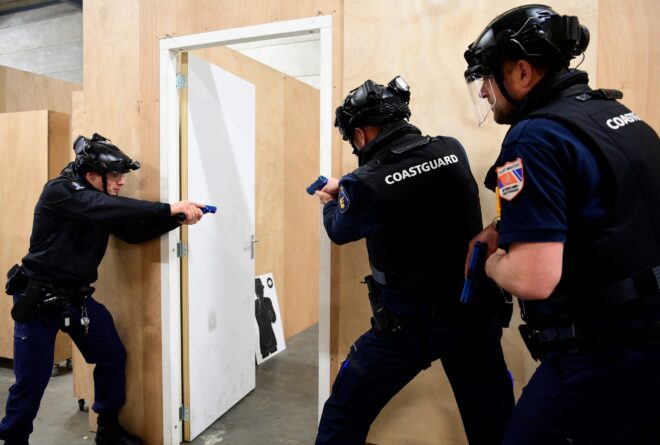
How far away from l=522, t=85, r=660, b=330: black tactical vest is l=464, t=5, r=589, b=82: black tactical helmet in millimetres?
176

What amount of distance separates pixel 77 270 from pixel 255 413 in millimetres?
1513

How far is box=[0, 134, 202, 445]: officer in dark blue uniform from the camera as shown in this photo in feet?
8.23

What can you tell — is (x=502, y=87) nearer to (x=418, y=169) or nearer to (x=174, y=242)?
(x=418, y=169)

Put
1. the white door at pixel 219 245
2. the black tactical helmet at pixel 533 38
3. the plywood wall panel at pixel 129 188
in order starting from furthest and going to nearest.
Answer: the white door at pixel 219 245, the plywood wall panel at pixel 129 188, the black tactical helmet at pixel 533 38

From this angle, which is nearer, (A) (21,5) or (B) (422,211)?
(B) (422,211)

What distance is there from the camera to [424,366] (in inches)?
72.7

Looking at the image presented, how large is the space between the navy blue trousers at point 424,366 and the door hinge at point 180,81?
181 cm

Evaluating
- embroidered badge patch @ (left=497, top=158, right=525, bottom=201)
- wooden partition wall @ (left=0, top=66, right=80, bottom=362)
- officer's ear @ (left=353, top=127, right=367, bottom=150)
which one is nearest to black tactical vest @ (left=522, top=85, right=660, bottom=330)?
embroidered badge patch @ (left=497, top=158, right=525, bottom=201)

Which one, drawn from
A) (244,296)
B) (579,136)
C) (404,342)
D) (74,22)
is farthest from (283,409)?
(74,22)

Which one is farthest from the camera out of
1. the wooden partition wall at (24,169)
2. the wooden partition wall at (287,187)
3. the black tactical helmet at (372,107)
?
the wooden partition wall at (287,187)

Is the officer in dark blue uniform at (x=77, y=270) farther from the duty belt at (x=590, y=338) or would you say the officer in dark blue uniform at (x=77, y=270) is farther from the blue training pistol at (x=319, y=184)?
the duty belt at (x=590, y=338)

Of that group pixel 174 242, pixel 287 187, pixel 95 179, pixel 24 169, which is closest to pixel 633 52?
pixel 174 242

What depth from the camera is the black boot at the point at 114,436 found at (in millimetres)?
2791

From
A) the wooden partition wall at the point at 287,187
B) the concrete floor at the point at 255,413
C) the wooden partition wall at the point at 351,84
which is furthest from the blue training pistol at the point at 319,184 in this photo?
the wooden partition wall at the point at 287,187
